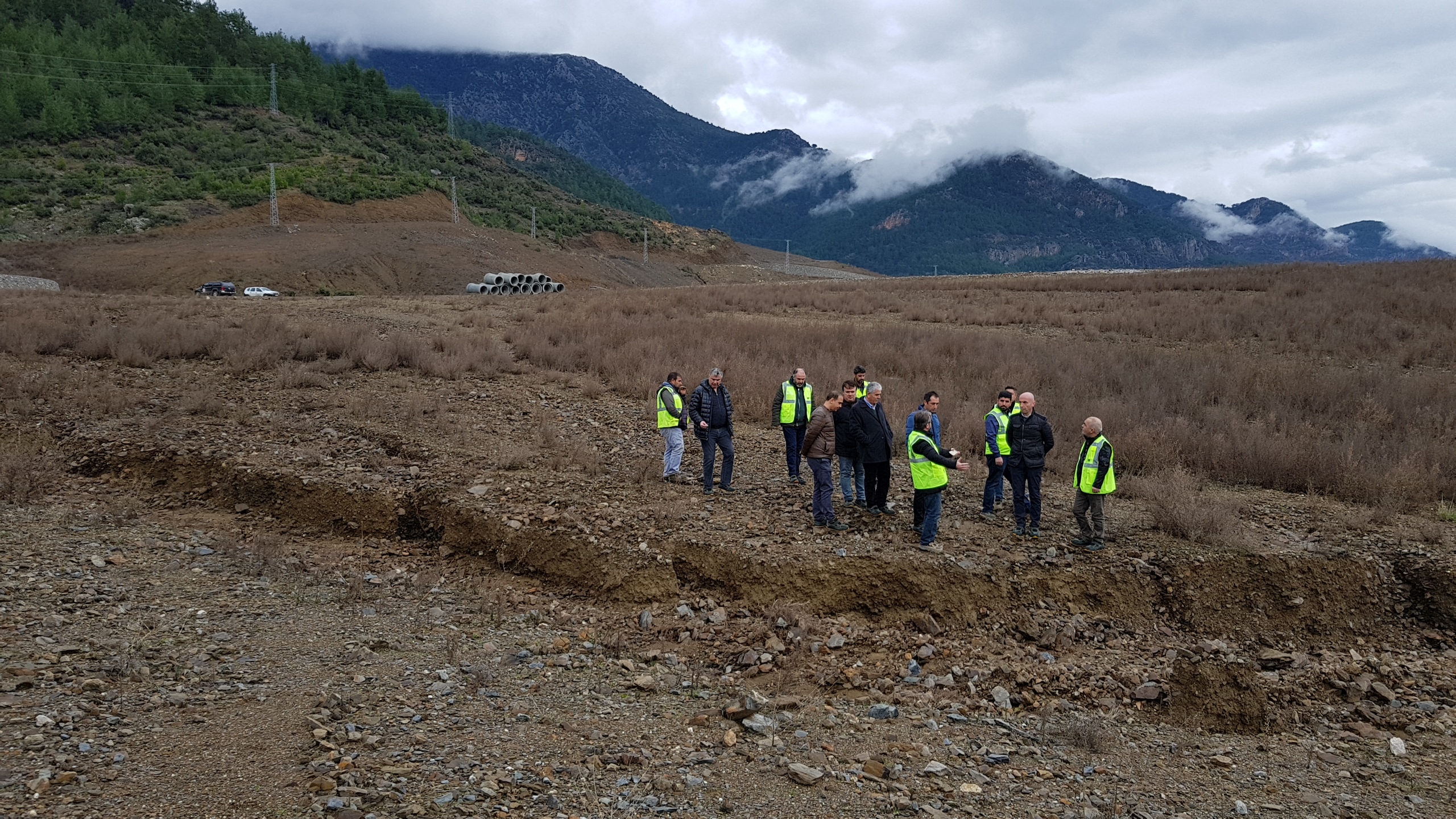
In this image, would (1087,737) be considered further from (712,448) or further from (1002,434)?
(712,448)

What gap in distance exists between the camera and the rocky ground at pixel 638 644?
16.1 ft

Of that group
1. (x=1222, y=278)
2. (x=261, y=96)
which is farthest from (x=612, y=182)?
(x=1222, y=278)

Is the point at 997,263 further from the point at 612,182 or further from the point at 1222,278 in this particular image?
the point at 1222,278

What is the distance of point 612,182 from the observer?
15575cm

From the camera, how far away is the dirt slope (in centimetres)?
3847

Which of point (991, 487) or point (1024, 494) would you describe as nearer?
point (1024, 494)

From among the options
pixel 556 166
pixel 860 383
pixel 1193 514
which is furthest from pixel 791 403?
pixel 556 166

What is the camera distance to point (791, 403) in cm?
1065

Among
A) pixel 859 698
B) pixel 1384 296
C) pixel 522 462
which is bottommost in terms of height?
pixel 859 698

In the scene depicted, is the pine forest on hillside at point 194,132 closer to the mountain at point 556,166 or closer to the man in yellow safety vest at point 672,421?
the mountain at point 556,166

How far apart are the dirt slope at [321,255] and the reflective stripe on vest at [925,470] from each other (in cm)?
3479

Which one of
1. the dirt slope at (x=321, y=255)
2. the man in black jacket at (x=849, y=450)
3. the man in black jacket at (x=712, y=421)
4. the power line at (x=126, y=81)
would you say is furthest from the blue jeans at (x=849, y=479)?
the power line at (x=126, y=81)

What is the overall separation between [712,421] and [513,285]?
32217 mm

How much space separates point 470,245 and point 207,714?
166ft
